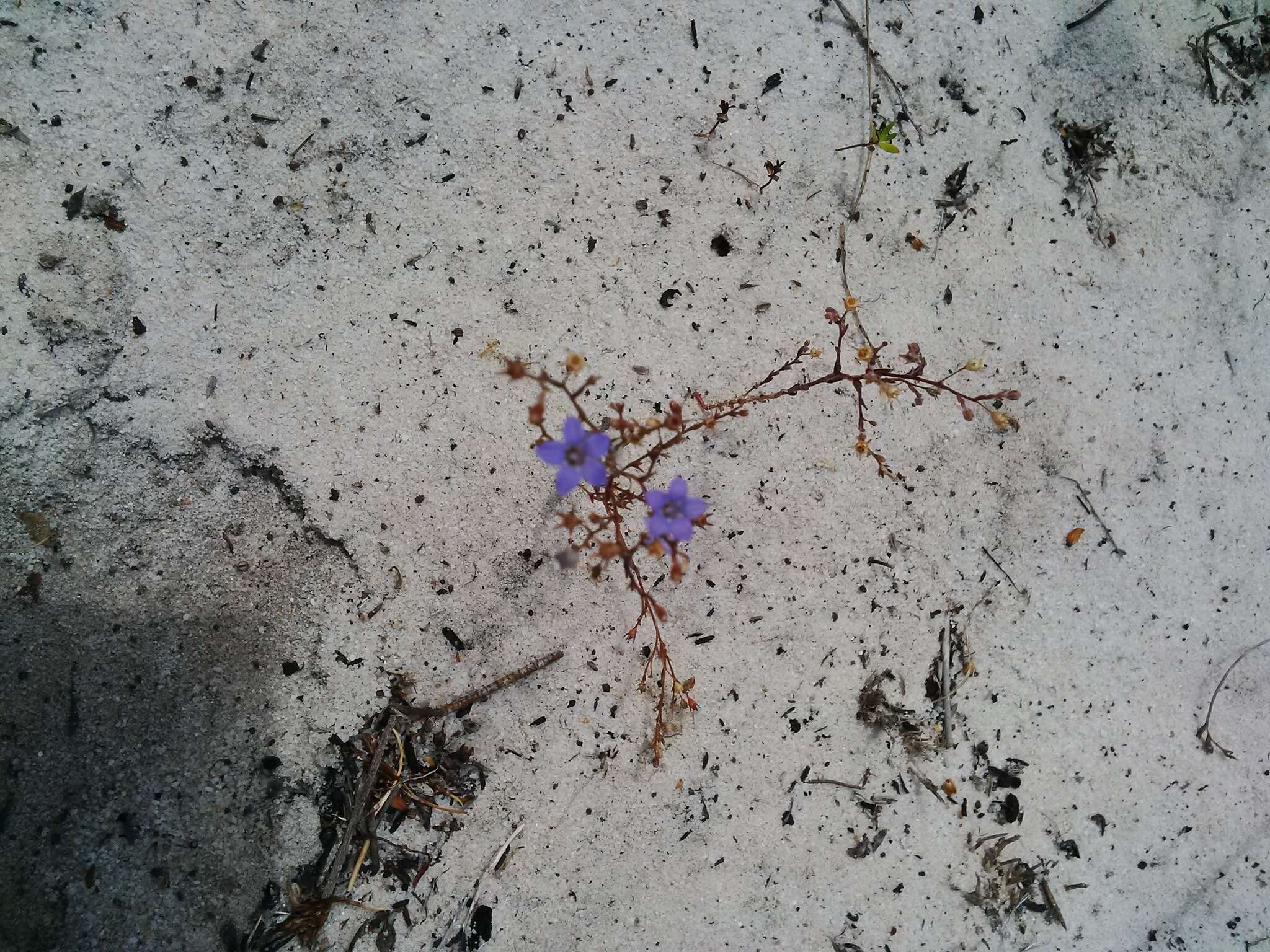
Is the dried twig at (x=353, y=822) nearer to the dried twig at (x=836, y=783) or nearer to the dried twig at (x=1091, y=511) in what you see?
the dried twig at (x=836, y=783)

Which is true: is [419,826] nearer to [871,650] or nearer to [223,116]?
[871,650]

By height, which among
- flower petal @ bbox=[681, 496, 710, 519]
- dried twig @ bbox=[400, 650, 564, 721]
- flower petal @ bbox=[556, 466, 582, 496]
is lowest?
dried twig @ bbox=[400, 650, 564, 721]

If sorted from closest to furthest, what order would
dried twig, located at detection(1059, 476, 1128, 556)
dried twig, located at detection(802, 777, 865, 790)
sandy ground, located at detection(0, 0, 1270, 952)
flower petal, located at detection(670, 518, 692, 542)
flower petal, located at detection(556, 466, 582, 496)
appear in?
1. flower petal, located at detection(556, 466, 582, 496)
2. flower petal, located at detection(670, 518, 692, 542)
3. sandy ground, located at detection(0, 0, 1270, 952)
4. dried twig, located at detection(802, 777, 865, 790)
5. dried twig, located at detection(1059, 476, 1128, 556)

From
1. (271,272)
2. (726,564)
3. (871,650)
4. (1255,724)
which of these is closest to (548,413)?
(726,564)

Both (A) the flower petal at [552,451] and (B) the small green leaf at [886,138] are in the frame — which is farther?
(B) the small green leaf at [886,138]

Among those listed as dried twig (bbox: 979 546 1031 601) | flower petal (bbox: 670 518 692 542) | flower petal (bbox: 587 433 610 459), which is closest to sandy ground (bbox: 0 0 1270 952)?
dried twig (bbox: 979 546 1031 601)

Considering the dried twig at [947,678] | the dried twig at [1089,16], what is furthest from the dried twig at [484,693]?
the dried twig at [1089,16]

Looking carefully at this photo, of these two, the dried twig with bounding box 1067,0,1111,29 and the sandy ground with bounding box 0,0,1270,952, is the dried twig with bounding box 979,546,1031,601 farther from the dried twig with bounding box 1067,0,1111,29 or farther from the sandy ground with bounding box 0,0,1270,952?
the dried twig with bounding box 1067,0,1111,29
